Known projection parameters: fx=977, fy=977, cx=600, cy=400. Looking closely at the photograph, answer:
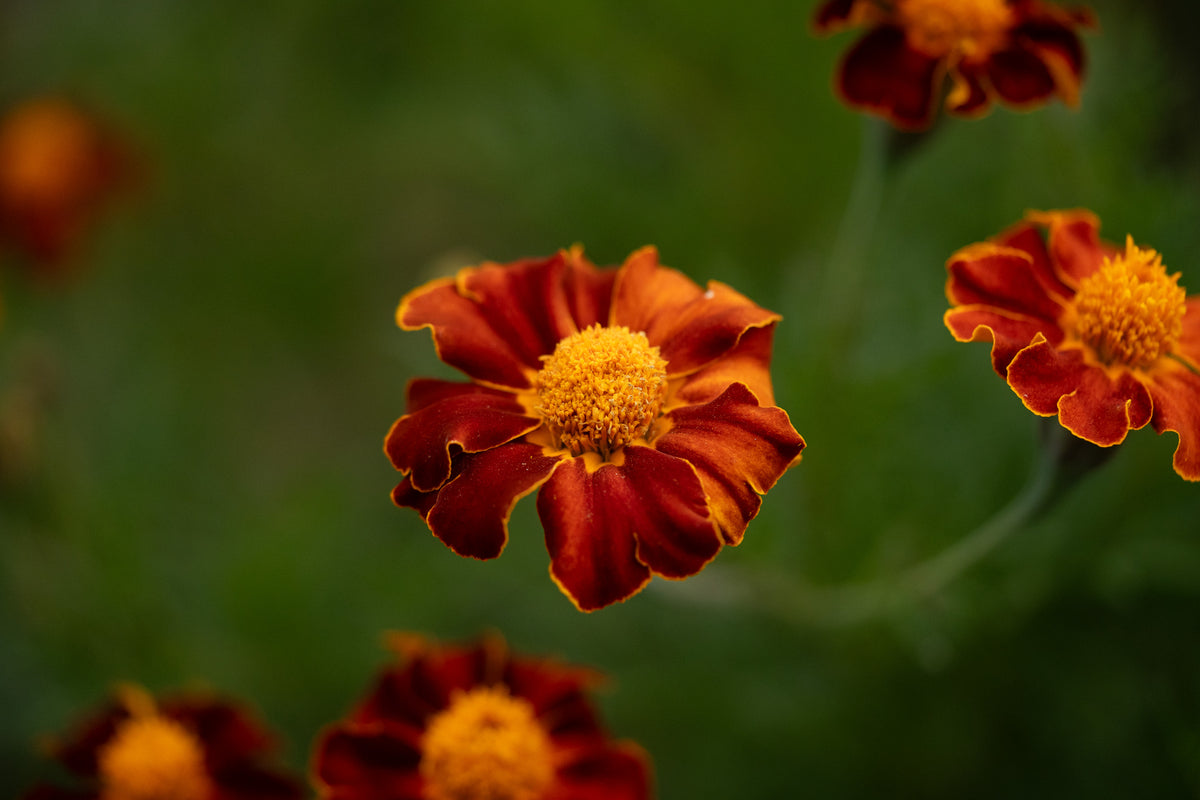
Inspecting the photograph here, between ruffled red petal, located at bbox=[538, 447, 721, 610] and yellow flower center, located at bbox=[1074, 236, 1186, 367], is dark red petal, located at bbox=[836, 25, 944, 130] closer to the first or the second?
yellow flower center, located at bbox=[1074, 236, 1186, 367]

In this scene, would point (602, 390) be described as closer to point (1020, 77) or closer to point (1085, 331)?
point (1085, 331)

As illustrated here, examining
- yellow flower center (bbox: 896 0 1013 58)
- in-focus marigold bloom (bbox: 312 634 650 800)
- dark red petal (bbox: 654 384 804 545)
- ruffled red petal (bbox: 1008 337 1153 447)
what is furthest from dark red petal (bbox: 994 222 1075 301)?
in-focus marigold bloom (bbox: 312 634 650 800)

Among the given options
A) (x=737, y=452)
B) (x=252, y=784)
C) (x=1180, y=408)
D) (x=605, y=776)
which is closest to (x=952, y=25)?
(x=1180, y=408)

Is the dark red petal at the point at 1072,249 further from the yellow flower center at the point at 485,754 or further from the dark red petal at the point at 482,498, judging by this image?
the yellow flower center at the point at 485,754

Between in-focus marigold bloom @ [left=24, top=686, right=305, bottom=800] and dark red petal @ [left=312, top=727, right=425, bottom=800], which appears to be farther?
in-focus marigold bloom @ [left=24, top=686, right=305, bottom=800]

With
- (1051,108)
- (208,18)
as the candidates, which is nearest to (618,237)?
(1051,108)

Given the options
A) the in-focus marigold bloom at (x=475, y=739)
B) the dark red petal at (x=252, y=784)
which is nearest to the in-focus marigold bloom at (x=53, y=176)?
the dark red petal at (x=252, y=784)
